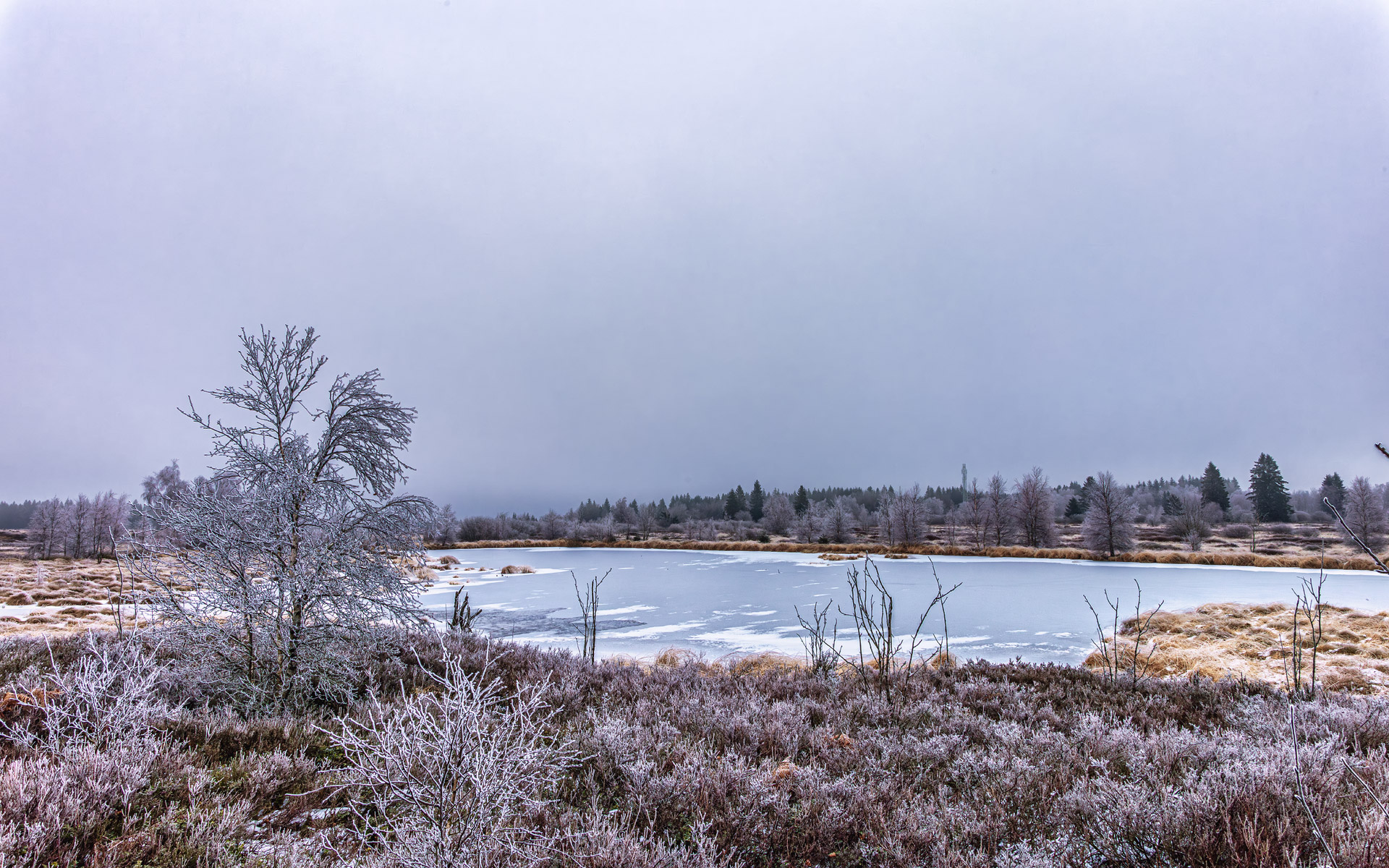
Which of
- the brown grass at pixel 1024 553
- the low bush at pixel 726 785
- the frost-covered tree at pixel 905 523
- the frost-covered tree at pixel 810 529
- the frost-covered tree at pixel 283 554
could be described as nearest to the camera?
the low bush at pixel 726 785

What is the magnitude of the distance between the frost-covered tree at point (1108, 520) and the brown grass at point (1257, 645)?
30.3 m

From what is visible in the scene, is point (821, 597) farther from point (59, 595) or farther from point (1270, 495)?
point (1270, 495)

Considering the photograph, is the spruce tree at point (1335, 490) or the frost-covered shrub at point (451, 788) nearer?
the frost-covered shrub at point (451, 788)

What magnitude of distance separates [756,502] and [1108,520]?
223 ft

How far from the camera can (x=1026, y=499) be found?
56.6 meters

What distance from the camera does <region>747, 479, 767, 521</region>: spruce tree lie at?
355 ft

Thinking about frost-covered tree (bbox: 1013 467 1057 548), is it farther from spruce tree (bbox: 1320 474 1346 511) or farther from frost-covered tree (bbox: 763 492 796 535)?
frost-covered tree (bbox: 763 492 796 535)

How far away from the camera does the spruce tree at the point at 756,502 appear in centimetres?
10831

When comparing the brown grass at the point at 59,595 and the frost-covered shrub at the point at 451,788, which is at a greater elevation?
the frost-covered shrub at the point at 451,788

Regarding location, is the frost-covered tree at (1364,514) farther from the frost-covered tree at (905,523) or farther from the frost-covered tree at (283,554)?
the frost-covered tree at (283,554)

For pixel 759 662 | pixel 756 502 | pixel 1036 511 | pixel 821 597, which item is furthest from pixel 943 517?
pixel 759 662

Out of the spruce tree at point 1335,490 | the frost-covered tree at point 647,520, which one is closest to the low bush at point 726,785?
the spruce tree at point 1335,490

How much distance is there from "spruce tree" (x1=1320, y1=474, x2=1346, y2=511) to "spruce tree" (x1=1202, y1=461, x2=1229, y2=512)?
31.1 feet

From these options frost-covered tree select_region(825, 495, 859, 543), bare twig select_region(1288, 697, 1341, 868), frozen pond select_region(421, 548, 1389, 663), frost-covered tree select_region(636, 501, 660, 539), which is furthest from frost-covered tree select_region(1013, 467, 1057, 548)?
bare twig select_region(1288, 697, 1341, 868)
